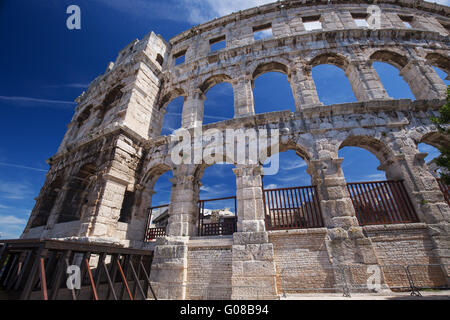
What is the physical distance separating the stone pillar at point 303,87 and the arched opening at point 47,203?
12124 millimetres

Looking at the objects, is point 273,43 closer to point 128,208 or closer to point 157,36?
point 157,36

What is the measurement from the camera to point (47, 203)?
9555 mm

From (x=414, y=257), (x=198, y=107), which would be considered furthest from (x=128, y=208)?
(x=414, y=257)

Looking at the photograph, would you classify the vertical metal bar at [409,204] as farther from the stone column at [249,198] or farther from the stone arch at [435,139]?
the stone column at [249,198]

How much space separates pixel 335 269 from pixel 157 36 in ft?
50.1

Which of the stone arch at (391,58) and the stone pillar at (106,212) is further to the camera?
the stone arch at (391,58)

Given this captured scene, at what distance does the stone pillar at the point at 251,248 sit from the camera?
201 inches

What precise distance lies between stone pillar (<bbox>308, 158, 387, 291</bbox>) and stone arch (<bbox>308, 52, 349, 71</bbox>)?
18.8 ft

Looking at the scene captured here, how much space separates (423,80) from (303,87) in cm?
529

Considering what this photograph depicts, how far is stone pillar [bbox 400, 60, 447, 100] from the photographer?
26.2 ft

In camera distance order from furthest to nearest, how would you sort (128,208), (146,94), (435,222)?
(146,94)
(128,208)
(435,222)

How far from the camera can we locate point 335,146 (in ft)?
22.3

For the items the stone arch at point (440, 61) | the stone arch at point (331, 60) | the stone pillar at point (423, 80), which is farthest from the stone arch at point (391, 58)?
the stone arch at point (440, 61)

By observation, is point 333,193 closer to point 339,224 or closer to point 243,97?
point 339,224
